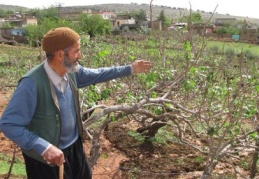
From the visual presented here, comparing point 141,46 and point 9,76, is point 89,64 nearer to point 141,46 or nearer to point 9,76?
point 141,46

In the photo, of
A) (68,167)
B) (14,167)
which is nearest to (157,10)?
(14,167)

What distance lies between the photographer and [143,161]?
241 inches

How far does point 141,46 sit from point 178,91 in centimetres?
321

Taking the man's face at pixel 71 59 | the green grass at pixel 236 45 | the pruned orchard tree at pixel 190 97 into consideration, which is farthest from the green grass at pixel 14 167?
the green grass at pixel 236 45

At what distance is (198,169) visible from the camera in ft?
19.6

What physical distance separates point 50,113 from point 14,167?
3.01 metres

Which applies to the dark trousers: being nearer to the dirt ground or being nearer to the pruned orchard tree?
the pruned orchard tree

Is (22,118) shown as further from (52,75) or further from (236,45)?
(236,45)

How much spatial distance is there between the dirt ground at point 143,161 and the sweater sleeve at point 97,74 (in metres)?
2.44

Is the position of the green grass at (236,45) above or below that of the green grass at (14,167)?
above

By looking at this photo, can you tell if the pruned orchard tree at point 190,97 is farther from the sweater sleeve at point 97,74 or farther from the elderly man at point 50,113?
the elderly man at point 50,113

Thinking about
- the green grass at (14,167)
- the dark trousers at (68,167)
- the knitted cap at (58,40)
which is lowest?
A: the green grass at (14,167)

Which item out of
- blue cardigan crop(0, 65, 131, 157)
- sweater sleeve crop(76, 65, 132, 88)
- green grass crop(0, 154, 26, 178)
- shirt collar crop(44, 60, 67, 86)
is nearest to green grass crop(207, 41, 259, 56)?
sweater sleeve crop(76, 65, 132, 88)

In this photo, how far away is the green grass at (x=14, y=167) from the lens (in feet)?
16.2
